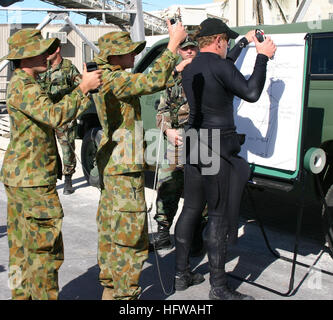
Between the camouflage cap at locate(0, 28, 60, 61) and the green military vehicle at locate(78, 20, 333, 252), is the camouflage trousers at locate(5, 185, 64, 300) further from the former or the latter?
the green military vehicle at locate(78, 20, 333, 252)

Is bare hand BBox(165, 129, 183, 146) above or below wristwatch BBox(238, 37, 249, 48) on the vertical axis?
below

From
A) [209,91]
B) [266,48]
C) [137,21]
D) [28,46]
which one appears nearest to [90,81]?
[28,46]

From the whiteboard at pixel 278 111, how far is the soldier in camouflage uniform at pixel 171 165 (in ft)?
1.92

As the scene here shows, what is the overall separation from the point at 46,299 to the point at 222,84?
1.88 m

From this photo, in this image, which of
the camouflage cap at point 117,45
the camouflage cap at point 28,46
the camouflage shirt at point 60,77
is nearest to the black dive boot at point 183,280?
the camouflage cap at point 117,45

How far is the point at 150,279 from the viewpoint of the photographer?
441 centimetres

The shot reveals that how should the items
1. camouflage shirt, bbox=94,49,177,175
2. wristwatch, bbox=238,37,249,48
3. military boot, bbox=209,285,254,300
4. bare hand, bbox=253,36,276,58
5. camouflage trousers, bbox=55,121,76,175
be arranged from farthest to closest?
camouflage trousers, bbox=55,121,76,175 < wristwatch, bbox=238,37,249,48 < military boot, bbox=209,285,254,300 < bare hand, bbox=253,36,276,58 < camouflage shirt, bbox=94,49,177,175

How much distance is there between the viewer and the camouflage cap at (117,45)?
3.42 m

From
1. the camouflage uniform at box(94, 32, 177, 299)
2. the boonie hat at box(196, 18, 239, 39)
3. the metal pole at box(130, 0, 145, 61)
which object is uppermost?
the metal pole at box(130, 0, 145, 61)

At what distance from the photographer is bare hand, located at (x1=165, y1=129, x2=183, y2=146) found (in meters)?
4.70

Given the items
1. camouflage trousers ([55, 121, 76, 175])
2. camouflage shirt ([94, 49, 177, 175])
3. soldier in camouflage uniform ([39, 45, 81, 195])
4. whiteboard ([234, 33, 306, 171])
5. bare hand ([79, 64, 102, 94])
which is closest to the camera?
bare hand ([79, 64, 102, 94])

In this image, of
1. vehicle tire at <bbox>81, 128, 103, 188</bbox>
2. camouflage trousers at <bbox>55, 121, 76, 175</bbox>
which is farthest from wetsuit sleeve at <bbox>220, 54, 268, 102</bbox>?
camouflage trousers at <bbox>55, 121, 76, 175</bbox>

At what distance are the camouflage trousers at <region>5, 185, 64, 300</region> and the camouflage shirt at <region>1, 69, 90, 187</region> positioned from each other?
0.09 meters
